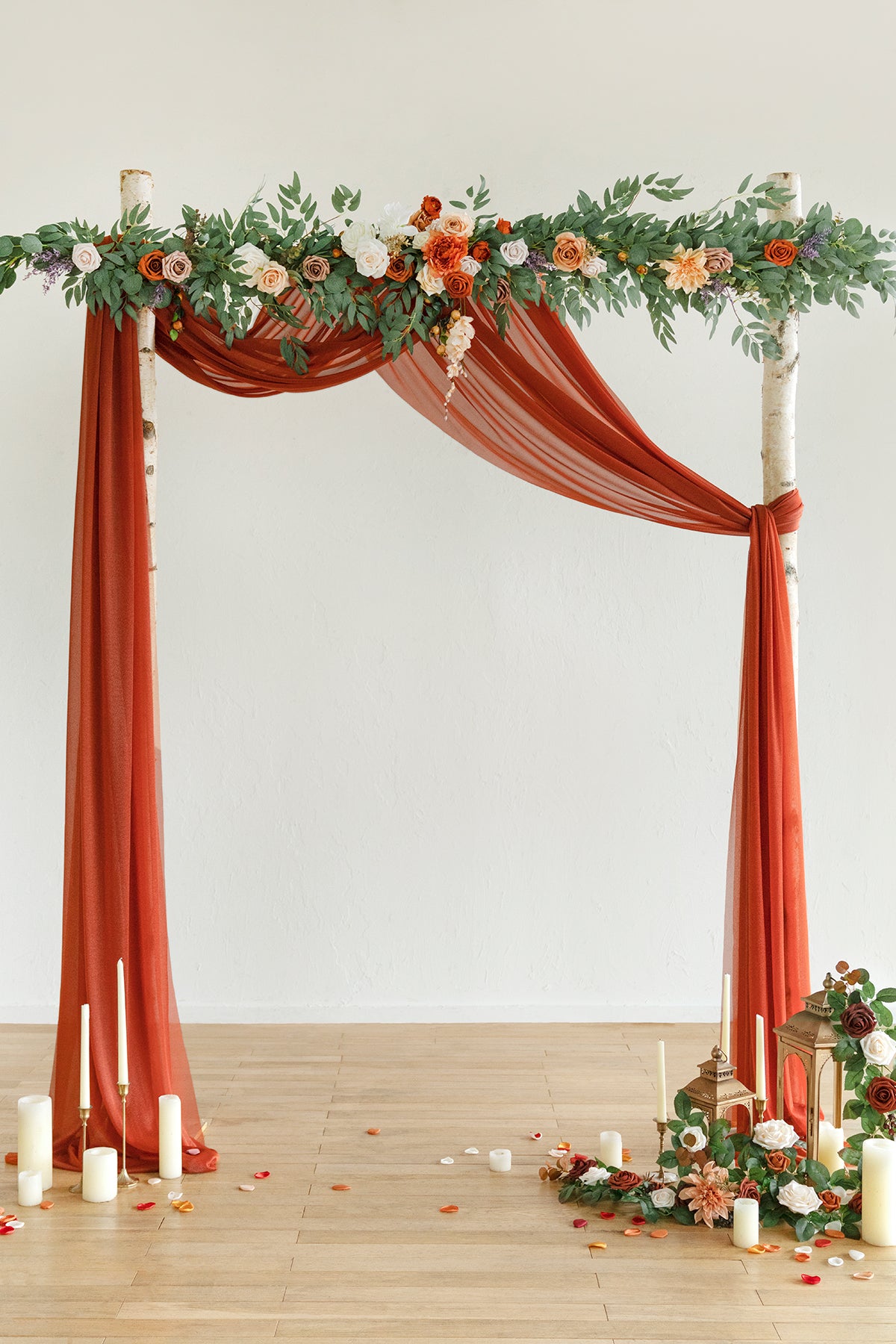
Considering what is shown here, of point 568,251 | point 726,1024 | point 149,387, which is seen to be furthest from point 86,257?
point 726,1024

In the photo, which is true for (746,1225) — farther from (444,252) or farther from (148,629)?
(444,252)

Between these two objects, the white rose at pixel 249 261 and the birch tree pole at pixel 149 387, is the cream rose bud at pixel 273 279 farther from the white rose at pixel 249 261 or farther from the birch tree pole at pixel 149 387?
the birch tree pole at pixel 149 387

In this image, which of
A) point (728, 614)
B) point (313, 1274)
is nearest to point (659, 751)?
point (728, 614)

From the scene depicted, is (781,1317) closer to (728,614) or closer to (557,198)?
(728,614)

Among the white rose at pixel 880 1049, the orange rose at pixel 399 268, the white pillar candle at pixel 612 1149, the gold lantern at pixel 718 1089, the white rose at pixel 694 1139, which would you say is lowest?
the white pillar candle at pixel 612 1149

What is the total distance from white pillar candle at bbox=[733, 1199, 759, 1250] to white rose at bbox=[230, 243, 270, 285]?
2.48 m

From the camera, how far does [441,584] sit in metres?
4.19

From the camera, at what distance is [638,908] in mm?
4168

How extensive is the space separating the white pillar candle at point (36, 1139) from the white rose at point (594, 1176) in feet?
4.23

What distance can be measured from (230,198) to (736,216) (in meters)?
2.06

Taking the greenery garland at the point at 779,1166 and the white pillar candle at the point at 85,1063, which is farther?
the white pillar candle at the point at 85,1063

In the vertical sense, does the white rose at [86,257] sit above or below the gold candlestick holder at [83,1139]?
above

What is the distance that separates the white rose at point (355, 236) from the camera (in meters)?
2.84

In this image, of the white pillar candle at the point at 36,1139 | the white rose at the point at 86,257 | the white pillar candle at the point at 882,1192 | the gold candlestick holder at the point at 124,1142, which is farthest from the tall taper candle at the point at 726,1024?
the white rose at the point at 86,257
